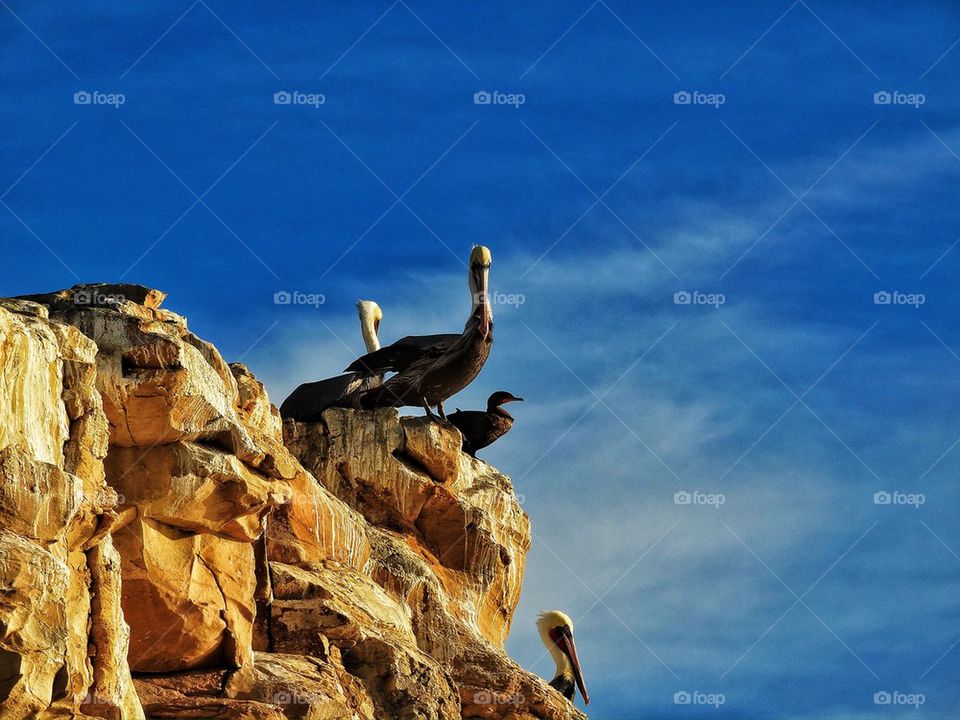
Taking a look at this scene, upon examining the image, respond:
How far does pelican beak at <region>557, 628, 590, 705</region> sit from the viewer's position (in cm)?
2016

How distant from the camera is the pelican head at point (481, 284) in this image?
19031 mm

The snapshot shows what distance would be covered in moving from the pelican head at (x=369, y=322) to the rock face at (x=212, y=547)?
20.2ft

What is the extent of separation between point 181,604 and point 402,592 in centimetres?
370

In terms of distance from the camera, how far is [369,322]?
2431cm

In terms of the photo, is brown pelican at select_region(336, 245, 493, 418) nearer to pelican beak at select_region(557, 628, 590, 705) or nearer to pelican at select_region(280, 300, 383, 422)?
pelican at select_region(280, 300, 383, 422)

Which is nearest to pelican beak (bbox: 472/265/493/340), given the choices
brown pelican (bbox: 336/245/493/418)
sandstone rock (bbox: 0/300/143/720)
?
brown pelican (bbox: 336/245/493/418)

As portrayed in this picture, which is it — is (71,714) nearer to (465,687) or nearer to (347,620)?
(347,620)

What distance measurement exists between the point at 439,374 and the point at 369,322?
18.9ft

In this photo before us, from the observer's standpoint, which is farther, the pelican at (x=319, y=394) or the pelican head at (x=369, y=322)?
the pelican head at (x=369, y=322)

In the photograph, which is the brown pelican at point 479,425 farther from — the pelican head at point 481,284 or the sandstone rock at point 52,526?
the sandstone rock at point 52,526

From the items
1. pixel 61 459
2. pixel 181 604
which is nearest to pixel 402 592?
pixel 181 604

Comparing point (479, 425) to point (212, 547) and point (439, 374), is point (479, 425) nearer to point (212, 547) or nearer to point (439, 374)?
point (439, 374)

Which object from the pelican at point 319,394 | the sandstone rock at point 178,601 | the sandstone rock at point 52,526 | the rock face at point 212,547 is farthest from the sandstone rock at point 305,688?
the pelican at point 319,394

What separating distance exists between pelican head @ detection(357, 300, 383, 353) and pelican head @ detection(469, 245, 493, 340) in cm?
351
